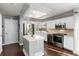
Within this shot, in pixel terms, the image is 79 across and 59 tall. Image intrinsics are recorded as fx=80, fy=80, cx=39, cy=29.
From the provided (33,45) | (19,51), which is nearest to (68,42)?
(33,45)

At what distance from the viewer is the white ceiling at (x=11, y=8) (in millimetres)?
1750

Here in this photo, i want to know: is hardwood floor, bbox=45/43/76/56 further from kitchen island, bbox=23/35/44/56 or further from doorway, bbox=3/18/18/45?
doorway, bbox=3/18/18/45

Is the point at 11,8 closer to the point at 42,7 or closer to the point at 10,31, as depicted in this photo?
the point at 10,31

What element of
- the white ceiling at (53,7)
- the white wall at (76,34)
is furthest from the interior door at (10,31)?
the white wall at (76,34)

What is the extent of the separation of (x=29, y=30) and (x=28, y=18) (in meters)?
0.28

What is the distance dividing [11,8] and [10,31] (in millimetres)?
550

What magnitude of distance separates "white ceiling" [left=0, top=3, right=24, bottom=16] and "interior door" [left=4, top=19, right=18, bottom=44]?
173 mm

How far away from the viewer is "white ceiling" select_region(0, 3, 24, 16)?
175 centimetres

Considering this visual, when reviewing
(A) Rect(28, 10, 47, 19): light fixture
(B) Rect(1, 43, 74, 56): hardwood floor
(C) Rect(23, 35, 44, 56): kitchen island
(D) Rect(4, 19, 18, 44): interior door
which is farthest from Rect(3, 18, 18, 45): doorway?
(A) Rect(28, 10, 47, 19): light fixture

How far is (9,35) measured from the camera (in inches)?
76.4

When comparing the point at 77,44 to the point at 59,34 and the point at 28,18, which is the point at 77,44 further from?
the point at 28,18

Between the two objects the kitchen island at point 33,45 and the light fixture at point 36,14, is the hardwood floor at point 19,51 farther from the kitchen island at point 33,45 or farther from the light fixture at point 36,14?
the light fixture at point 36,14

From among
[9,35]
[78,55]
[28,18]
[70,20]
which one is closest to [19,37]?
[9,35]

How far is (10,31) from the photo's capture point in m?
1.95
